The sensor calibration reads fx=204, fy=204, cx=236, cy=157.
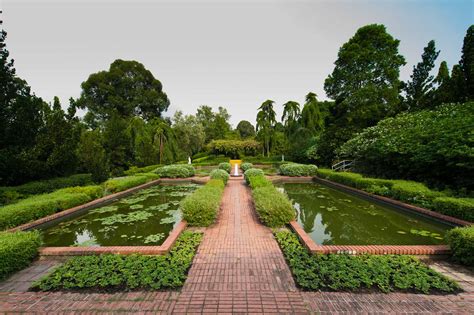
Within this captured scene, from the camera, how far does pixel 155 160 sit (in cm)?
1998

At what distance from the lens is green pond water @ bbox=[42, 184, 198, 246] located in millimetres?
4855

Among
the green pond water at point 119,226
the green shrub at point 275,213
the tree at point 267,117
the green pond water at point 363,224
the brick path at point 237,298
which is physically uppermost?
the tree at point 267,117

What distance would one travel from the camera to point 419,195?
21.7 feet

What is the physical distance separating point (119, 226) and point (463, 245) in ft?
24.4

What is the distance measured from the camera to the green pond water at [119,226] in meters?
4.86

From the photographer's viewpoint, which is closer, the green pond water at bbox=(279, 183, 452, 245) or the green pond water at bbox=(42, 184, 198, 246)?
the green pond water at bbox=(279, 183, 452, 245)

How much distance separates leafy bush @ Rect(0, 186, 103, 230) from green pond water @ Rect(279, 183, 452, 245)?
292 inches

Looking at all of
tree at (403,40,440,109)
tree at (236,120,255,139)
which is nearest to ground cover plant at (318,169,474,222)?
tree at (403,40,440,109)

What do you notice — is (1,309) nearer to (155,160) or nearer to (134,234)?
(134,234)

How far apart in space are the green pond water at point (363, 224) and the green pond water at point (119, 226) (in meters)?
3.97

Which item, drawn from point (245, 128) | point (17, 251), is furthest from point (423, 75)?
point (245, 128)

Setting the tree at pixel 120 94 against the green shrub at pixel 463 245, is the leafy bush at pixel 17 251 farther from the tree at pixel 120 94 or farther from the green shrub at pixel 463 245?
the tree at pixel 120 94

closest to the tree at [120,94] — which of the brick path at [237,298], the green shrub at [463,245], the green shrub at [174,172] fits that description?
the green shrub at [174,172]

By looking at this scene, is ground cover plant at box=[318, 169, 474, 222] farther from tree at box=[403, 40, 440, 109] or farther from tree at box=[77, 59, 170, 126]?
tree at box=[77, 59, 170, 126]
